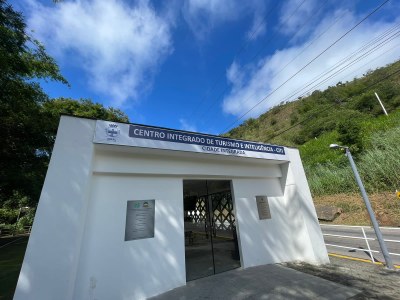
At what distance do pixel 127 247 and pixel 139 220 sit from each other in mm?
544

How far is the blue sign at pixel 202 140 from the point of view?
434cm

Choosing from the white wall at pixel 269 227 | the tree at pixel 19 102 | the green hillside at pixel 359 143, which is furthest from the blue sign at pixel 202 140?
the green hillside at pixel 359 143

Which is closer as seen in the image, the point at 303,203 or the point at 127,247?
the point at 127,247

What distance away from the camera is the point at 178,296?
3895 mm

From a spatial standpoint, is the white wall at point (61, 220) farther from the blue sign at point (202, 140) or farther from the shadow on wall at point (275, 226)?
the shadow on wall at point (275, 226)

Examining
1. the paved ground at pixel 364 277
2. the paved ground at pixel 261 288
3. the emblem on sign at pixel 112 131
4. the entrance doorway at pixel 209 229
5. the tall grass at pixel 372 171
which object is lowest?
the paved ground at pixel 364 277

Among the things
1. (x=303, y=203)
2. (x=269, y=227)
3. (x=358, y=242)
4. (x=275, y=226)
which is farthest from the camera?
(x=358, y=242)

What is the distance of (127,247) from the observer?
3.94 meters

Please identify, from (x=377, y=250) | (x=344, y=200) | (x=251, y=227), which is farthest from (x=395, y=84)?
(x=251, y=227)

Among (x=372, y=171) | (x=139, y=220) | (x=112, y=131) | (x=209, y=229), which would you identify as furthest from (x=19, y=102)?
(x=372, y=171)

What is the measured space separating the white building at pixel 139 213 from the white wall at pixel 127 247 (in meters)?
0.02

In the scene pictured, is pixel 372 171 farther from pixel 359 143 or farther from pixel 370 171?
pixel 359 143

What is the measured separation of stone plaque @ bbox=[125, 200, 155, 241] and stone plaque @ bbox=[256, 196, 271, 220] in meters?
3.34

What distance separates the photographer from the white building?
3185mm
